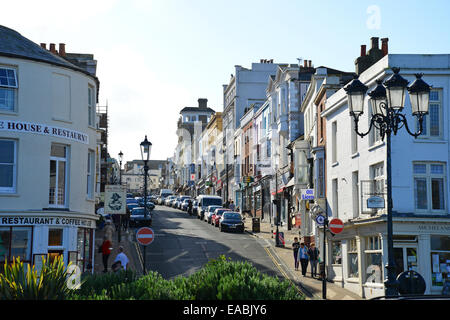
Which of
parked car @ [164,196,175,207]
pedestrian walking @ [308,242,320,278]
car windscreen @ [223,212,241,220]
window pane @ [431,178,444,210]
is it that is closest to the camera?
window pane @ [431,178,444,210]

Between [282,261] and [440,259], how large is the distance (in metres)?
10.7

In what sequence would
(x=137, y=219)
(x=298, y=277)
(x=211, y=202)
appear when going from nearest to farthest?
(x=298, y=277)
(x=137, y=219)
(x=211, y=202)

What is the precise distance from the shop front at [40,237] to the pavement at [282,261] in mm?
3633

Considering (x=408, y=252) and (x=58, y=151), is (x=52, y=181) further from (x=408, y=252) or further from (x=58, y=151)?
(x=408, y=252)

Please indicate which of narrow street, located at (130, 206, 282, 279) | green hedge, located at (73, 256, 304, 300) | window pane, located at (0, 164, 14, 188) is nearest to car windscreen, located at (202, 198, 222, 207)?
narrow street, located at (130, 206, 282, 279)

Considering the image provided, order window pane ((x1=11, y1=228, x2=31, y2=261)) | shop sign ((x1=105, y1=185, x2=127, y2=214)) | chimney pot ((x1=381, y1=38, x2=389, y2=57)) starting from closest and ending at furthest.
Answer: window pane ((x1=11, y1=228, x2=31, y2=261)) → shop sign ((x1=105, y1=185, x2=127, y2=214)) → chimney pot ((x1=381, y1=38, x2=389, y2=57))

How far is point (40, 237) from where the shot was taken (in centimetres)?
2503

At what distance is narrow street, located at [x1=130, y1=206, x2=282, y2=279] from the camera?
32625mm

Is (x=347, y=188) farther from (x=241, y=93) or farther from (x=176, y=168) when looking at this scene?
(x=176, y=168)

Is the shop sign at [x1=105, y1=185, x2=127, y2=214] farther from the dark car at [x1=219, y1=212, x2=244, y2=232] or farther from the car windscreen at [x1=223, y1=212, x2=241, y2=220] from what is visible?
the car windscreen at [x1=223, y1=212, x2=241, y2=220]

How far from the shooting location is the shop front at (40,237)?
2452cm

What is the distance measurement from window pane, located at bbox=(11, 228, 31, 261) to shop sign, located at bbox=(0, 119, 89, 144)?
3797 mm

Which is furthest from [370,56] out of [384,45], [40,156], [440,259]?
[40,156]

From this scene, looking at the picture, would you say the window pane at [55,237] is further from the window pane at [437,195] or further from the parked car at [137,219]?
the parked car at [137,219]
